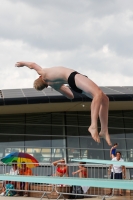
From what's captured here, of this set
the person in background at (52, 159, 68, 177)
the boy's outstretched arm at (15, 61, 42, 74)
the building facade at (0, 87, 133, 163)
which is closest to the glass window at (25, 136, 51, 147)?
the building facade at (0, 87, 133, 163)

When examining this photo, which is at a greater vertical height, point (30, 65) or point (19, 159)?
point (30, 65)

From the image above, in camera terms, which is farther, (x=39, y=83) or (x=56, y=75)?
(x=39, y=83)

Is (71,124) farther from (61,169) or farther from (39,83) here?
(39,83)

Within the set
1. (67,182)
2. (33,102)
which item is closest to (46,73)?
(67,182)

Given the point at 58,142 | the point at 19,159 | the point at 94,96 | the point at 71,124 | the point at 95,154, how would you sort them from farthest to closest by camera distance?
the point at 71,124
the point at 58,142
the point at 95,154
the point at 19,159
the point at 94,96

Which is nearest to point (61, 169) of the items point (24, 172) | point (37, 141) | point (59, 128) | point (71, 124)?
point (24, 172)

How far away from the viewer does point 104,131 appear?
581 centimetres

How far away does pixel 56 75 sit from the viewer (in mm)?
5711

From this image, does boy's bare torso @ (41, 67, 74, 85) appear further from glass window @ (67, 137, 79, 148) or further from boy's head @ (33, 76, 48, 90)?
glass window @ (67, 137, 79, 148)

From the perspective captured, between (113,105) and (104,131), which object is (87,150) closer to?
(113,105)

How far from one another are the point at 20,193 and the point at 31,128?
6.32 m

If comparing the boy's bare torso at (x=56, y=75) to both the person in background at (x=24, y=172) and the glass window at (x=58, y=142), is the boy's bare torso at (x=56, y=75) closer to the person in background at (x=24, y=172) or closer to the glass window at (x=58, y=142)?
the person in background at (x=24, y=172)

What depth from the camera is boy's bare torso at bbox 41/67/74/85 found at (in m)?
5.61

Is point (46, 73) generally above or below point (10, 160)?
above
